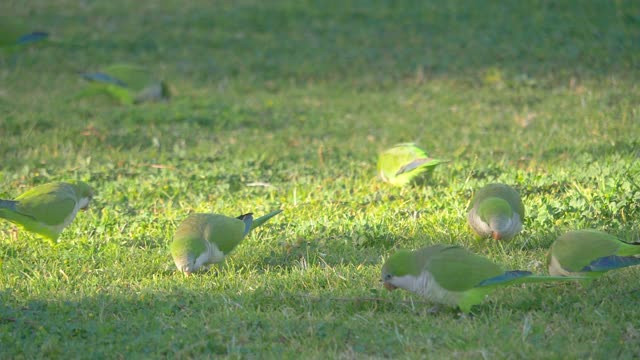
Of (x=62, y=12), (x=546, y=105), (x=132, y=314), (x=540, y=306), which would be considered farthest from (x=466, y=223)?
(x=62, y=12)

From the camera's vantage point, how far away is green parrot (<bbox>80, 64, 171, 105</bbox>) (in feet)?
26.2

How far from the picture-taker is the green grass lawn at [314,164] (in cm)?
352

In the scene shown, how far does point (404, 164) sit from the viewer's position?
18.0 feet

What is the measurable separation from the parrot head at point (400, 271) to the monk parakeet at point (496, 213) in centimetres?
77

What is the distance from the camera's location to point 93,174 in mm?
6078

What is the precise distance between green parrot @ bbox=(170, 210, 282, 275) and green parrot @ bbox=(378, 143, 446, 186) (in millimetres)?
1448

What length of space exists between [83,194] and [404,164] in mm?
1938

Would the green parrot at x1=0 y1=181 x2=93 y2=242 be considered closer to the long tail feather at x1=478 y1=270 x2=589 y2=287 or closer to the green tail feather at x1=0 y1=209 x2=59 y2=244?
the green tail feather at x1=0 y1=209 x2=59 y2=244

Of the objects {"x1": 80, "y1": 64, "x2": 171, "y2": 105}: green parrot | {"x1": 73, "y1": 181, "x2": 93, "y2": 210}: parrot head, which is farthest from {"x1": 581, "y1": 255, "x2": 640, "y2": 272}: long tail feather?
{"x1": 80, "y1": 64, "x2": 171, "y2": 105}: green parrot

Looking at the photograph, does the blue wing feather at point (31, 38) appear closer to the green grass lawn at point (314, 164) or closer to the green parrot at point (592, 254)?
the green grass lawn at point (314, 164)

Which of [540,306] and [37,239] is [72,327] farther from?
[540,306]

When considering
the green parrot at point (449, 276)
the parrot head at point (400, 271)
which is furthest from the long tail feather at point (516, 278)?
the parrot head at point (400, 271)

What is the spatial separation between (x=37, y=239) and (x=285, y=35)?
5.60m

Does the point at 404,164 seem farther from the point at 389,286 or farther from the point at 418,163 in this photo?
the point at 389,286
